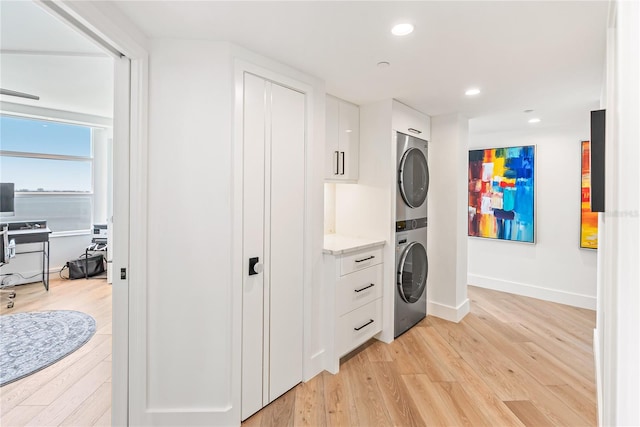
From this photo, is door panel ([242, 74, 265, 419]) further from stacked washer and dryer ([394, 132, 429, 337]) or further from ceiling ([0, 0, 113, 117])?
stacked washer and dryer ([394, 132, 429, 337])

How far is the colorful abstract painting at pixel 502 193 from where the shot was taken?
395 centimetres

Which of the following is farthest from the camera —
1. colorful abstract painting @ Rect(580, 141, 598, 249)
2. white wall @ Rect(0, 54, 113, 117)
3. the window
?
the window

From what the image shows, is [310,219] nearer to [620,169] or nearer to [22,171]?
[620,169]

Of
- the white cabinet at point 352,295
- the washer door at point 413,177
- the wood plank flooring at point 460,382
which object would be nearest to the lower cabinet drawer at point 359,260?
the white cabinet at point 352,295

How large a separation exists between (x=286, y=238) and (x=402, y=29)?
4.60ft

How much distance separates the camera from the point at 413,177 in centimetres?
304

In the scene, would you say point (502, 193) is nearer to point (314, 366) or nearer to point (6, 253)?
point (314, 366)

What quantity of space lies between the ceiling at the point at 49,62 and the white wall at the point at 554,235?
405 cm

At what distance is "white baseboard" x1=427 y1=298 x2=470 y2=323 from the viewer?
3.24m

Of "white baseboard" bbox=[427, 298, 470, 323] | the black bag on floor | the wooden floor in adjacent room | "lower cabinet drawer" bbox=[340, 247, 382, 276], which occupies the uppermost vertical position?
"lower cabinet drawer" bbox=[340, 247, 382, 276]

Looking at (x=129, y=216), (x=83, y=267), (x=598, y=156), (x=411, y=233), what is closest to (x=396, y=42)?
(x=598, y=156)

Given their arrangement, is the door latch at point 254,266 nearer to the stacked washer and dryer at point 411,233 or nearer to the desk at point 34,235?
the stacked washer and dryer at point 411,233

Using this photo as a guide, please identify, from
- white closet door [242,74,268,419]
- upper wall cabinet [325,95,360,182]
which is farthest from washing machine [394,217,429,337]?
white closet door [242,74,268,419]

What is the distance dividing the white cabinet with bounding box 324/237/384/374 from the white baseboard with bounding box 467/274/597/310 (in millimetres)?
2489
